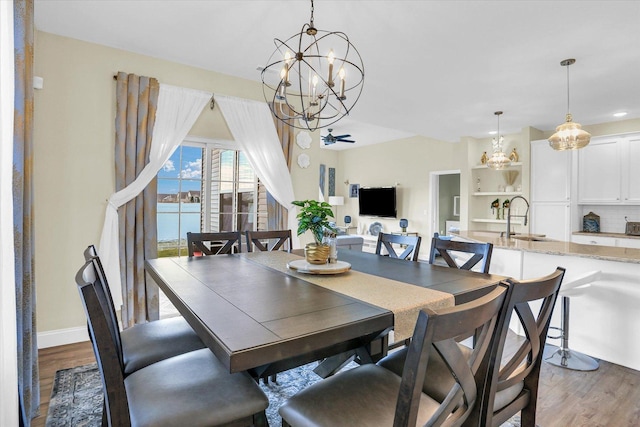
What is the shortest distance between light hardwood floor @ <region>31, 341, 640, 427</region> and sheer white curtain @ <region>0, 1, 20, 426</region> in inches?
23.6

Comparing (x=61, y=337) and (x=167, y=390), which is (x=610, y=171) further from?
(x=61, y=337)

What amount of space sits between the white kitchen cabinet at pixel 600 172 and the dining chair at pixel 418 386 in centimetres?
589

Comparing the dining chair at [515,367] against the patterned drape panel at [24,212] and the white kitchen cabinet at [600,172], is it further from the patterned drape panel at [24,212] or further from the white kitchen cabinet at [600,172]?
the white kitchen cabinet at [600,172]

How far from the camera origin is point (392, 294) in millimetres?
1517

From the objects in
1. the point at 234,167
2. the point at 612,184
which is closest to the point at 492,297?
the point at 234,167

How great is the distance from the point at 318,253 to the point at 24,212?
1.67m

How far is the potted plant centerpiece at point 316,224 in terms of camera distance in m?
1.89

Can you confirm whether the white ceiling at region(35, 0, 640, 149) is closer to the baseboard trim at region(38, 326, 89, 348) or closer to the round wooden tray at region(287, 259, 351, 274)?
the round wooden tray at region(287, 259, 351, 274)

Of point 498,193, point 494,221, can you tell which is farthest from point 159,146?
point 494,221

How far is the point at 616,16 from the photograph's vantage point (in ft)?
8.59

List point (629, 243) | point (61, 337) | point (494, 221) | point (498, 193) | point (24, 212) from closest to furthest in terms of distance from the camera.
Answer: point (24, 212), point (61, 337), point (629, 243), point (498, 193), point (494, 221)

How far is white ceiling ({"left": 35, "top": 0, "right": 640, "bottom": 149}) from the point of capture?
2564 millimetres

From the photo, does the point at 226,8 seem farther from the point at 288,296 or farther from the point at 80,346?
the point at 80,346

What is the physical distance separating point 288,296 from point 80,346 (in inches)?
102
